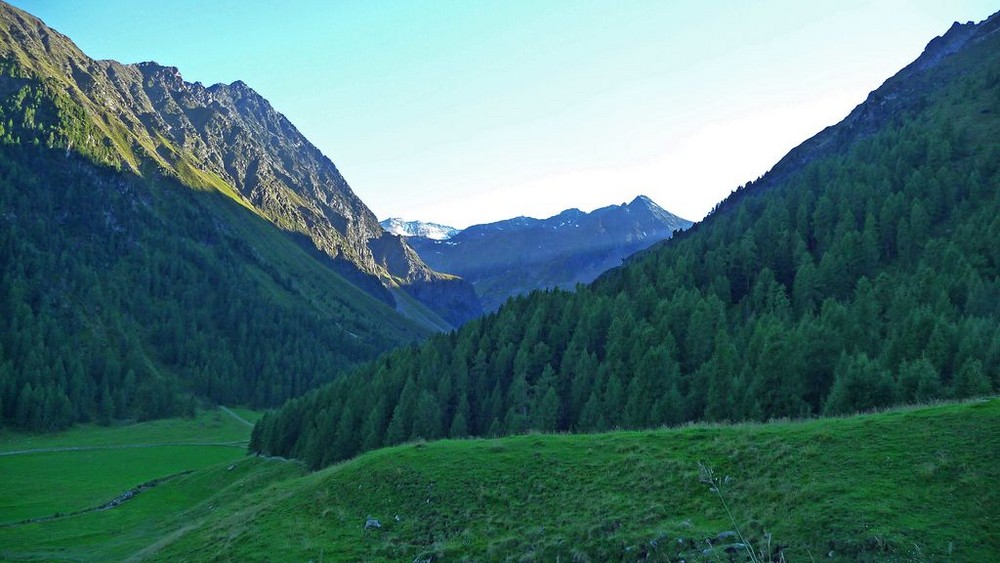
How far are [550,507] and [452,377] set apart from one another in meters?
67.3

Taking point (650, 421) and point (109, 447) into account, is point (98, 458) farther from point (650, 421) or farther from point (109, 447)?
point (650, 421)

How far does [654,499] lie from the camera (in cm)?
3019

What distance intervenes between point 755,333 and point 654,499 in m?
49.9

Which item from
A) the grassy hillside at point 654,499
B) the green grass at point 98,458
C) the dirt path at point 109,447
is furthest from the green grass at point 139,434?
the grassy hillside at point 654,499

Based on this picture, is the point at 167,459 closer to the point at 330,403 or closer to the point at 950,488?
the point at 330,403

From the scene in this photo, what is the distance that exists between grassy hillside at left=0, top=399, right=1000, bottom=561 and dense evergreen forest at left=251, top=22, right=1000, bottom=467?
2737cm

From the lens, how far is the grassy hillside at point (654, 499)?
75.5 feet

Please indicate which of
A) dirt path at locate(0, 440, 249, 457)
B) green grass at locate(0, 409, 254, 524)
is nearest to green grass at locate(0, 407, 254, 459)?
green grass at locate(0, 409, 254, 524)

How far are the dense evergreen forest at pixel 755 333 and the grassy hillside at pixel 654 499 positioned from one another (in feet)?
89.8

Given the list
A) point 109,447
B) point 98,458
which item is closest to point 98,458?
point 98,458

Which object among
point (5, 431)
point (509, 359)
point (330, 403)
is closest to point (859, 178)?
point (509, 359)

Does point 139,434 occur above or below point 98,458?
below

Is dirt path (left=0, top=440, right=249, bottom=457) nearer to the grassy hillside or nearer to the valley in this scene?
the valley

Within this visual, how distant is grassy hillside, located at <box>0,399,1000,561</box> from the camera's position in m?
23.0
